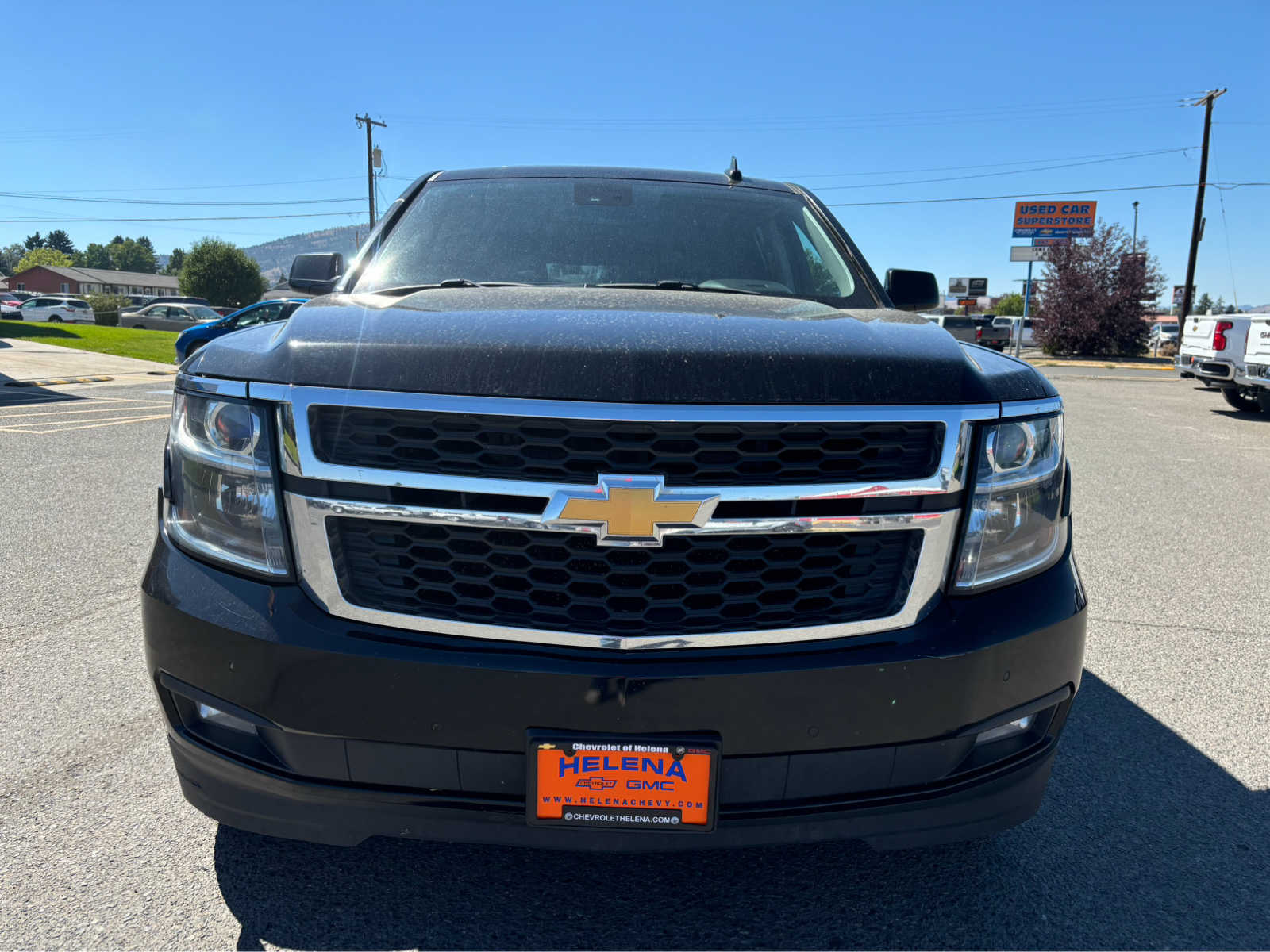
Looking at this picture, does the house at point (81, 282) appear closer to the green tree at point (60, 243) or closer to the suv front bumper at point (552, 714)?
the green tree at point (60, 243)

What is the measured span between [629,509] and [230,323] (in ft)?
68.6

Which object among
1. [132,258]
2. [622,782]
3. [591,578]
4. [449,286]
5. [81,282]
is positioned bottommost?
[622,782]

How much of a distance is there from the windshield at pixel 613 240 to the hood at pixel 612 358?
75cm

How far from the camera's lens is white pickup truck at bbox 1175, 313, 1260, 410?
12.9m

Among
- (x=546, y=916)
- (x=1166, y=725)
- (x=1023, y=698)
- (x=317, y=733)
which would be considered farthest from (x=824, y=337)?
(x=1166, y=725)

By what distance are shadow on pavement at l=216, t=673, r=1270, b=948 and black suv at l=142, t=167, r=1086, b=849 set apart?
13.7 inches

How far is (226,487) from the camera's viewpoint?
1771mm

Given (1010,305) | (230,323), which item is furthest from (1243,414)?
(1010,305)

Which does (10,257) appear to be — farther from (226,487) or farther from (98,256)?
(226,487)

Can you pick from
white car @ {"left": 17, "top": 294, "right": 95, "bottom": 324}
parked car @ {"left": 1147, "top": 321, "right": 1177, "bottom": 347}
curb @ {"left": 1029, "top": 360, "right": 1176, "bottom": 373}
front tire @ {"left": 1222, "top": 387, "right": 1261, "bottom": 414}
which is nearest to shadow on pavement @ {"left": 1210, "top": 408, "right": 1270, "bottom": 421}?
front tire @ {"left": 1222, "top": 387, "right": 1261, "bottom": 414}

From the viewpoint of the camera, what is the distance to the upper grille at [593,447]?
1.63m

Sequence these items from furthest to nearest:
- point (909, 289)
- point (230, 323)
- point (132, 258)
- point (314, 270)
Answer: point (132, 258) → point (230, 323) → point (314, 270) → point (909, 289)

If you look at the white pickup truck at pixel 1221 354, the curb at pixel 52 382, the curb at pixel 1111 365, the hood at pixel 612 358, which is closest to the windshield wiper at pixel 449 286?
the hood at pixel 612 358

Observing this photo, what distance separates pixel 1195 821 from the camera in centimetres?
246
